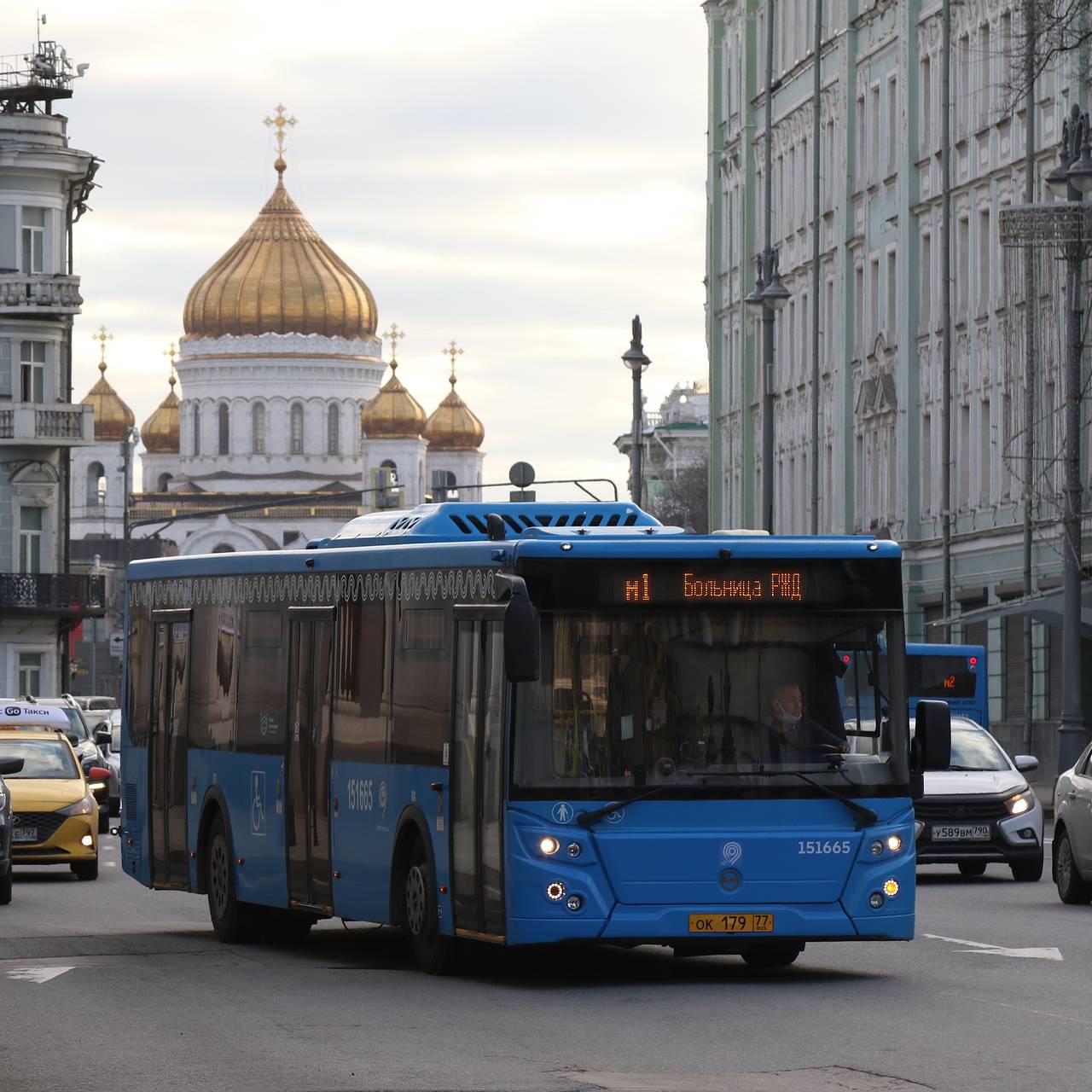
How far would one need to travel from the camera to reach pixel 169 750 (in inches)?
866

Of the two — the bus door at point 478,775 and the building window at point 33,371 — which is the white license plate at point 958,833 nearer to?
the bus door at point 478,775

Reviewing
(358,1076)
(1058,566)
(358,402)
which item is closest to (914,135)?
(1058,566)

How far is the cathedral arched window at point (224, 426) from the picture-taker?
175000 millimetres

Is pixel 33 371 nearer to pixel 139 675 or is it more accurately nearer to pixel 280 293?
pixel 139 675

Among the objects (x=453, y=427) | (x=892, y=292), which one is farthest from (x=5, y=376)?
(x=453, y=427)

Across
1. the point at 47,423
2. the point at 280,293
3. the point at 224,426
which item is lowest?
the point at 47,423

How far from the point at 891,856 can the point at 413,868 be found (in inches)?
107

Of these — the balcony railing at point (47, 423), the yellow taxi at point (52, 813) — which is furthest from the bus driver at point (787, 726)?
the balcony railing at point (47, 423)

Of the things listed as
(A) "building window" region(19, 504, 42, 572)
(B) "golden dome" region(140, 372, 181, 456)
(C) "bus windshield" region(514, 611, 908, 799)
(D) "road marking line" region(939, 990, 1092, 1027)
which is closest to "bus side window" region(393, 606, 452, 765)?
(C) "bus windshield" region(514, 611, 908, 799)

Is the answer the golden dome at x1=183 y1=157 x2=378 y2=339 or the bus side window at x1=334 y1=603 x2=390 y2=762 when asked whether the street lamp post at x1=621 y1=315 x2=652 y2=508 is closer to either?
the bus side window at x1=334 y1=603 x2=390 y2=762

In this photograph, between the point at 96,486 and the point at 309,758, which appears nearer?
the point at 309,758

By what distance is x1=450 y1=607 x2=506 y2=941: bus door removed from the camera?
16.2 m

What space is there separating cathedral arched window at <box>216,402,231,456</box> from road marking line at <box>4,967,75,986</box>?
157160 mm

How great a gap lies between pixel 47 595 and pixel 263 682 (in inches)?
2221
